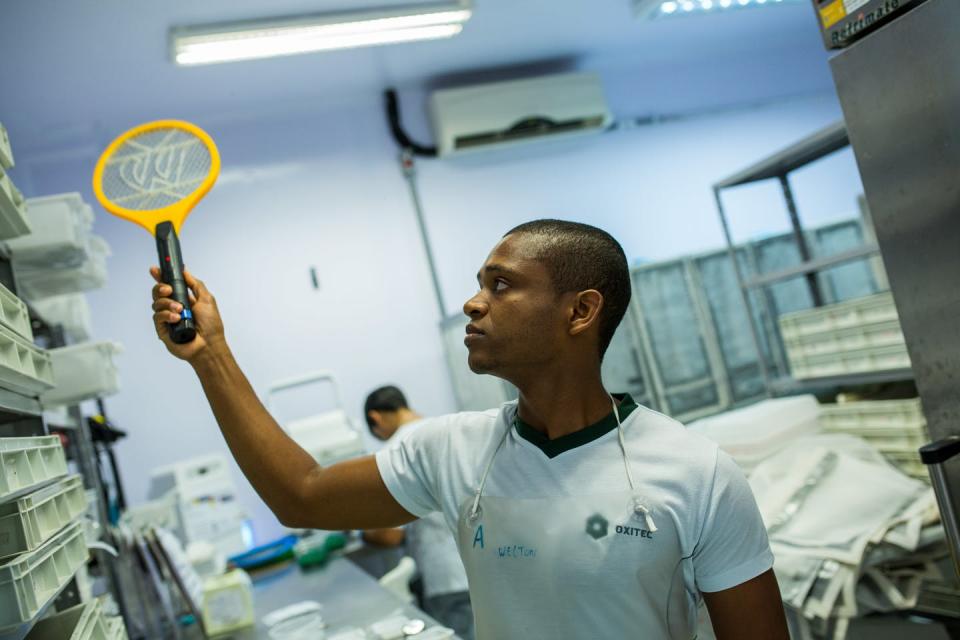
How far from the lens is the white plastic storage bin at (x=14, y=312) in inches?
49.6

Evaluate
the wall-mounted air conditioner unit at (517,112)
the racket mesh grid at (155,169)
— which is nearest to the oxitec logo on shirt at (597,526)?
the racket mesh grid at (155,169)

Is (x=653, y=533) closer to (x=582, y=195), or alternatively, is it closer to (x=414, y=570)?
(x=414, y=570)

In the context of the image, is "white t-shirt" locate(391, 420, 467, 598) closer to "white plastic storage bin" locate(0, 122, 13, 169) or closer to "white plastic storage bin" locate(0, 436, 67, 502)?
"white plastic storage bin" locate(0, 436, 67, 502)

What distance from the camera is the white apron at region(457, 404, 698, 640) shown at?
108 centimetres

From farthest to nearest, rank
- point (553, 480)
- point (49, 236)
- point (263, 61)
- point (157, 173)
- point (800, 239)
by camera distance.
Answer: point (263, 61) → point (800, 239) → point (49, 236) → point (157, 173) → point (553, 480)

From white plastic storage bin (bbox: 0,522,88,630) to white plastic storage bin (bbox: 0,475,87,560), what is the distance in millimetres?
15

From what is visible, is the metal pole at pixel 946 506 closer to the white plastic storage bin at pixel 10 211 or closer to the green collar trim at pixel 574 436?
the green collar trim at pixel 574 436

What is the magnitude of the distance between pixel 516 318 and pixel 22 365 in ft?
2.71

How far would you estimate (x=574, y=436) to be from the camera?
1.19 m

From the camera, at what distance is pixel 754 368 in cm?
427

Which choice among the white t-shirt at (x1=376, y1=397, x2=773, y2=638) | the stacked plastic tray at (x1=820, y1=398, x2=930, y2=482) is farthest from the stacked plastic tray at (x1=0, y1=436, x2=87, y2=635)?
the stacked plastic tray at (x1=820, y1=398, x2=930, y2=482)

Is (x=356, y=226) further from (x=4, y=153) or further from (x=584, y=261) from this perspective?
(x=584, y=261)

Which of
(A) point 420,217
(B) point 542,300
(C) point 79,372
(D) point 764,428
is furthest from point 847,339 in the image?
(C) point 79,372

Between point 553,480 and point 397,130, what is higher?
point 397,130
